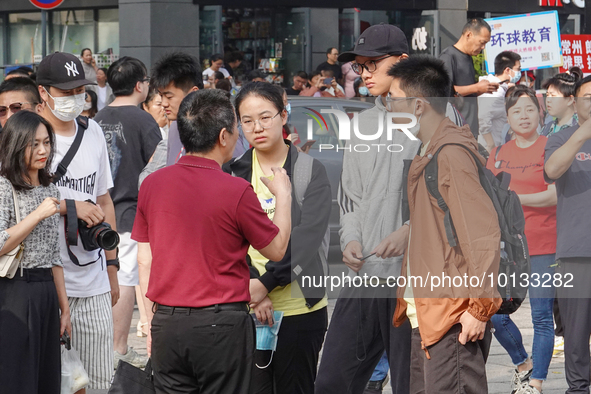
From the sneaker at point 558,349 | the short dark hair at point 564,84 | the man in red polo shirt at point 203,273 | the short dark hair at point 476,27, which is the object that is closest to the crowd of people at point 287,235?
the man in red polo shirt at point 203,273

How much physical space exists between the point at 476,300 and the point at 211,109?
4.46ft

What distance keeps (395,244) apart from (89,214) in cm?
154

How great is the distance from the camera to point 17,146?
414 centimetres

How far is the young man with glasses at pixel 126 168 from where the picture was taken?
6.27m

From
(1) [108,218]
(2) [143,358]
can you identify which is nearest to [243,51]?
(2) [143,358]

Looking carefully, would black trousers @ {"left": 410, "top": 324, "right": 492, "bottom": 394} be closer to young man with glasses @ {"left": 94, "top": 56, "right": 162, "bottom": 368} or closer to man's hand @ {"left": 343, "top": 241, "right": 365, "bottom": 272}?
man's hand @ {"left": 343, "top": 241, "right": 365, "bottom": 272}

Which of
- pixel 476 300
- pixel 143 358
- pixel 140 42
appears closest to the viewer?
pixel 476 300

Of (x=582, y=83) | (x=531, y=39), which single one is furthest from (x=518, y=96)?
(x=531, y=39)

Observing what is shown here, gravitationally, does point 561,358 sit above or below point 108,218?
below

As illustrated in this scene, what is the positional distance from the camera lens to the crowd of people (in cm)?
1

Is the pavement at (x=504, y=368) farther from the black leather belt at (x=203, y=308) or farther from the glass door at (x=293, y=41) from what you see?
the glass door at (x=293, y=41)

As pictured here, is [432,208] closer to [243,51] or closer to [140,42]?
[140,42]

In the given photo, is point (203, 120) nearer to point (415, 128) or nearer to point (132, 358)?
point (415, 128)

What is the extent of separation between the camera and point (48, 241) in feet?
13.8
